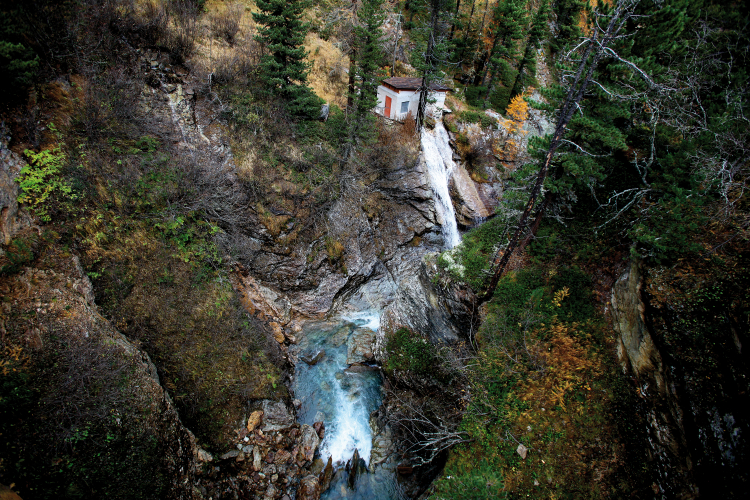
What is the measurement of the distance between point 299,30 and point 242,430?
61.6 feet

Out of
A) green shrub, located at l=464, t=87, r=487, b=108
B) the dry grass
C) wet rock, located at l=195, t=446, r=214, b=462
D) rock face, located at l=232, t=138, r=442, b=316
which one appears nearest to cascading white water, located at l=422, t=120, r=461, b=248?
rock face, located at l=232, t=138, r=442, b=316

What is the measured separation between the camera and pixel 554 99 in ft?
34.6

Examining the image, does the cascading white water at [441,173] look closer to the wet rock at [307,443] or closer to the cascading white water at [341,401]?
the cascading white water at [341,401]

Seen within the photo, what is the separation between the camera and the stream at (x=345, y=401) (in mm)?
11594

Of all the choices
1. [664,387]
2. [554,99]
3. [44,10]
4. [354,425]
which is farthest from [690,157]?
[44,10]

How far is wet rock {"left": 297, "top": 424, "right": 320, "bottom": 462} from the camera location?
37.2 feet

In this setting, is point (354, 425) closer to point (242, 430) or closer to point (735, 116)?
point (242, 430)

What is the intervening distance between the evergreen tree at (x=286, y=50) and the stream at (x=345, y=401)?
1244 cm

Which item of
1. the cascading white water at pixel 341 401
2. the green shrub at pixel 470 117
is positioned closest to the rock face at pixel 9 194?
the cascading white water at pixel 341 401

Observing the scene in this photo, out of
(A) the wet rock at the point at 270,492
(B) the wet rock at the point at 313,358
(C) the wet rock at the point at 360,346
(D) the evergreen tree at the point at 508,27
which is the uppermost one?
(D) the evergreen tree at the point at 508,27

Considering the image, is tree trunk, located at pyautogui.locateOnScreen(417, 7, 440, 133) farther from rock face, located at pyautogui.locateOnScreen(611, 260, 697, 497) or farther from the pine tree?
rock face, located at pyautogui.locateOnScreen(611, 260, 697, 497)

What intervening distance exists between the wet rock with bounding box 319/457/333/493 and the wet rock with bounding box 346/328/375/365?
4641 millimetres

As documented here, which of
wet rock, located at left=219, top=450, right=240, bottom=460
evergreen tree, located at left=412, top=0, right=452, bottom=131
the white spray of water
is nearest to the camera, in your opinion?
wet rock, located at left=219, top=450, right=240, bottom=460

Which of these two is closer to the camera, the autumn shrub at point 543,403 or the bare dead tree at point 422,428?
the autumn shrub at point 543,403
